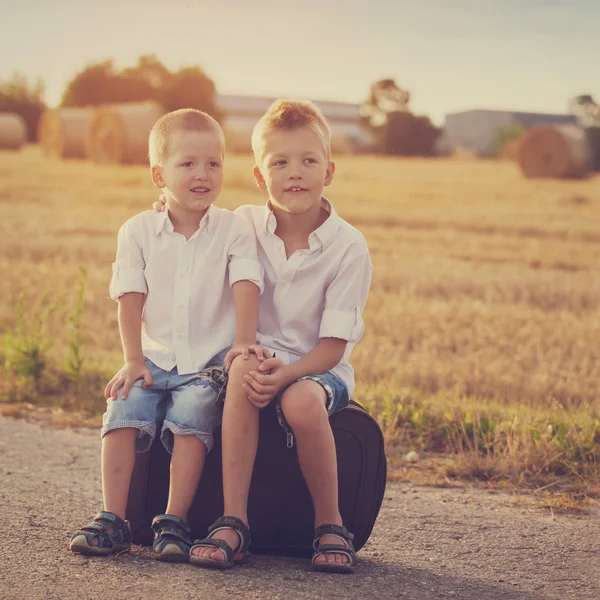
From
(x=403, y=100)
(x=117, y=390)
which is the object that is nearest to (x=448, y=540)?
(x=117, y=390)

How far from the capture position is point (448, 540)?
330 centimetres

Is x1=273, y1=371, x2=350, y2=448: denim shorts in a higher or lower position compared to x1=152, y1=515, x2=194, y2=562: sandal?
higher

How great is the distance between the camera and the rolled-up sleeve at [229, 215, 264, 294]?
311 centimetres

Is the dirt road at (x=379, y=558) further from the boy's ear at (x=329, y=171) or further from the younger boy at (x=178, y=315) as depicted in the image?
the boy's ear at (x=329, y=171)

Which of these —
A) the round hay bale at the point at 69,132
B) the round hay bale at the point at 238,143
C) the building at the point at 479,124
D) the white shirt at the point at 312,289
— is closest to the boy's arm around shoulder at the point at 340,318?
the white shirt at the point at 312,289

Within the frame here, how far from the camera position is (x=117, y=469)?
9.93 feet

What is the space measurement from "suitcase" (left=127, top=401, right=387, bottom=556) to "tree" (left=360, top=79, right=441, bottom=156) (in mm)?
31258

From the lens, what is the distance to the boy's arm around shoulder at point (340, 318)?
10.2 ft

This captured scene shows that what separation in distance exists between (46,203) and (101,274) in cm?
656

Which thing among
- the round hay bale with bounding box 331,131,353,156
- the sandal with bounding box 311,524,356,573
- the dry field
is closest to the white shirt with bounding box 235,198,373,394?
the sandal with bounding box 311,524,356,573

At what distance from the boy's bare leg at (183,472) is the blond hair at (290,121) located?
89 cm

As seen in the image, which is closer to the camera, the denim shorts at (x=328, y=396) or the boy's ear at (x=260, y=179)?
the denim shorts at (x=328, y=396)

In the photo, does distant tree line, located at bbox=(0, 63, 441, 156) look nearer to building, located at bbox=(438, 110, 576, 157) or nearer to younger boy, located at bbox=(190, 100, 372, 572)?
building, located at bbox=(438, 110, 576, 157)

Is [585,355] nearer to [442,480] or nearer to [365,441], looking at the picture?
[442,480]
